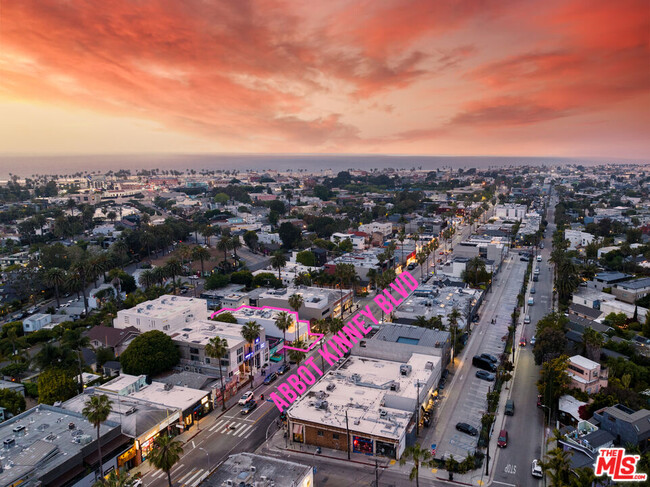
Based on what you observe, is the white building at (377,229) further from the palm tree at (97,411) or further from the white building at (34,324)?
the palm tree at (97,411)

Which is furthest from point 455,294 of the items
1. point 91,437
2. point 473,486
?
point 91,437

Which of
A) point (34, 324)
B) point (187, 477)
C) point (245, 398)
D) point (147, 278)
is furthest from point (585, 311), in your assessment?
point (34, 324)

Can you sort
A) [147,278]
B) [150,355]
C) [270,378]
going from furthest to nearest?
1. [147,278]
2. [270,378]
3. [150,355]

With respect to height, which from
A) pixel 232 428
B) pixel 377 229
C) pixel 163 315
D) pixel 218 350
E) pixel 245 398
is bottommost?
pixel 232 428

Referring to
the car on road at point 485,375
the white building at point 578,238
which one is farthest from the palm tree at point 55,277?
the white building at point 578,238

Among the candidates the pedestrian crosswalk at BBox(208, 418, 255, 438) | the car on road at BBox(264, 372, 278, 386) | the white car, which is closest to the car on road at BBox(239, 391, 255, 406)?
the white car

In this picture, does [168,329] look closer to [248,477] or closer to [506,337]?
[248,477]

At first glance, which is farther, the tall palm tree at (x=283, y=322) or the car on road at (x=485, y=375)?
the tall palm tree at (x=283, y=322)

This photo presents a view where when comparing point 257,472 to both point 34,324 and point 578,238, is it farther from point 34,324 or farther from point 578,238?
point 578,238
